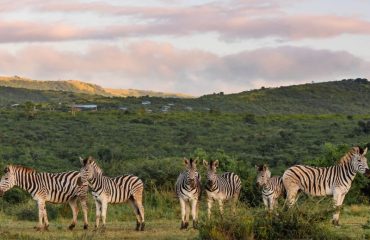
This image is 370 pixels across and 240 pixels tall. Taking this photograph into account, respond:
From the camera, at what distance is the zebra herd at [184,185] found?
58.3 feet

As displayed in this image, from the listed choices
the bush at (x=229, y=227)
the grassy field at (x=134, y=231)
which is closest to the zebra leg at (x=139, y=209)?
the grassy field at (x=134, y=231)

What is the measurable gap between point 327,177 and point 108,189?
215 inches

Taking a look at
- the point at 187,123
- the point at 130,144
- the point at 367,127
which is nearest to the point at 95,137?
the point at 130,144

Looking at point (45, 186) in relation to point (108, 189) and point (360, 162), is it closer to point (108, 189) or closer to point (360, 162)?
point (108, 189)

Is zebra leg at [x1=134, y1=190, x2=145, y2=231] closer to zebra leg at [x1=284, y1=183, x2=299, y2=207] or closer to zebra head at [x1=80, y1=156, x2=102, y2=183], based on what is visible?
zebra head at [x1=80, y1=156, x2=102, y2=183]

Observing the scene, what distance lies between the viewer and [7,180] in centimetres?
1783

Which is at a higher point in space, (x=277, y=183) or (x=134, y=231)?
(x=277, y=183)

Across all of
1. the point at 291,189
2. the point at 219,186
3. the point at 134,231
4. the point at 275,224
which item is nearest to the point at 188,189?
the point at 219,186

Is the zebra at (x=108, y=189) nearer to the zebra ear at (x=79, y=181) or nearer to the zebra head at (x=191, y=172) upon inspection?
the zebra ear at (x=79, y=181)

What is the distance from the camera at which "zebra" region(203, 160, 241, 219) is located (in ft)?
58.3

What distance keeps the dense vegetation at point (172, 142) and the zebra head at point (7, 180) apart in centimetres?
399

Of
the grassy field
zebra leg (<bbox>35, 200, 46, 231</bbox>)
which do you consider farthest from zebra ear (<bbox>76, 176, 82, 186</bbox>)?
the grassy field

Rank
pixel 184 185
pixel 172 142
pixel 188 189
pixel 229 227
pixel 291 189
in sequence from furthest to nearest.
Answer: pixel 172 142
pixel 291 189
pixel 184 185
pixel 188 189
pixel 229 227

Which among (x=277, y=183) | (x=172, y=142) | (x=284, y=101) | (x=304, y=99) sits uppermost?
(x=304, y=99)
